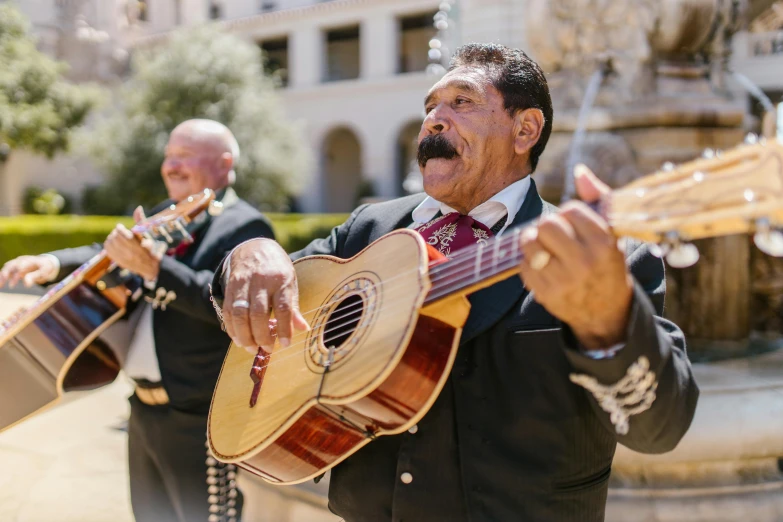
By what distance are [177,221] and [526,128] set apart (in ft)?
5.16

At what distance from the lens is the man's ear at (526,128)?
1779 mm

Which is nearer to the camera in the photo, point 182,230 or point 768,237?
point 768,237

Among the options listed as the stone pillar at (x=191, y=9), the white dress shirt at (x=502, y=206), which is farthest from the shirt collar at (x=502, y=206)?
the stone pillar at (x=191, y=9)

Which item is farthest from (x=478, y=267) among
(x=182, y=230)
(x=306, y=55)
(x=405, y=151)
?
(x=306, y=55)

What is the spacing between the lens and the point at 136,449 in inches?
117

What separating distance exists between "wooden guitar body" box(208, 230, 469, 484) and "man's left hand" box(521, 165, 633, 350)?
29 cm

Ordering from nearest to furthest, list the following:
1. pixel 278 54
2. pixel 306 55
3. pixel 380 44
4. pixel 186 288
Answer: pixel 186 288 < pixel 380 44 < pixel 306 55 < pixel 278 54

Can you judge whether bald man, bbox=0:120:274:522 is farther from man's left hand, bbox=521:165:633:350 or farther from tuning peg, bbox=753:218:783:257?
tuning peg, bbox=753:218:783:257

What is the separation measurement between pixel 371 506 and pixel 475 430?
33 centimetres

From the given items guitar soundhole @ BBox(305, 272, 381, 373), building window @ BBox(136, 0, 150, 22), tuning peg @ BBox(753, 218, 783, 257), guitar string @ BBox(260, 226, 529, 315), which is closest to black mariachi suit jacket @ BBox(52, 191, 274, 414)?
guitar soundhole @ BBox(305, 272, 381, 373)

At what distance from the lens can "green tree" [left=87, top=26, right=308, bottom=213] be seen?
18.9 m

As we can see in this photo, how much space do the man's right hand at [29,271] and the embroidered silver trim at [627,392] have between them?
2.52 meters

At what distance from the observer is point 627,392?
124 cm

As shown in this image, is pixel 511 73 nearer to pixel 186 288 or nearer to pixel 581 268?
pixel 581 268
